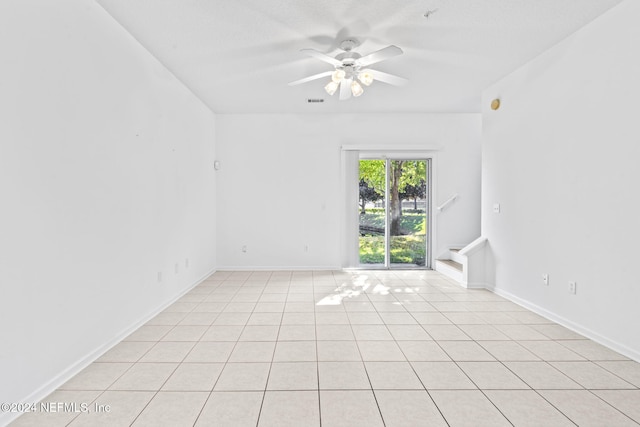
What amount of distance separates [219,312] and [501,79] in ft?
14.5

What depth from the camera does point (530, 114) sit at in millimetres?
3498

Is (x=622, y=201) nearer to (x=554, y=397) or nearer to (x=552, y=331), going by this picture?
(x=552, y=331)

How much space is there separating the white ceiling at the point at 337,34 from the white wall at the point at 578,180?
0.29 meters

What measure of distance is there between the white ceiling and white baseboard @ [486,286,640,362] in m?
2.68

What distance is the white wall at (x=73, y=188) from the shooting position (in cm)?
172

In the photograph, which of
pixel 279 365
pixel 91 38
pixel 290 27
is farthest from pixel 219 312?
pixel 290 27

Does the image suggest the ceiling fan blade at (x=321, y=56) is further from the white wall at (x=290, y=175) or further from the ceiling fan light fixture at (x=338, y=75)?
the white wall at (x=290, y=175)

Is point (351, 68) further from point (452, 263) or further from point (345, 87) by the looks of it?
point (452, 263)

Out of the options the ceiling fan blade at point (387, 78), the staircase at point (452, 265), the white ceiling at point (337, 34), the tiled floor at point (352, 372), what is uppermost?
the white ceiling at point (337, 34)

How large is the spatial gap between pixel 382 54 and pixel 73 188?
2580mm

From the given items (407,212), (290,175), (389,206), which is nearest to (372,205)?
(389,206)

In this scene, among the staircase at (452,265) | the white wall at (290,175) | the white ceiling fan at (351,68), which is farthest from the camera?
the white wall at (290,175)

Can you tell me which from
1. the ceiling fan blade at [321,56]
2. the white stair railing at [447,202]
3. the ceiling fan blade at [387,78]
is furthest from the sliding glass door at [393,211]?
the ceiling fan blade at [321,56]

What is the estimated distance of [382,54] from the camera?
2715 millimetres
